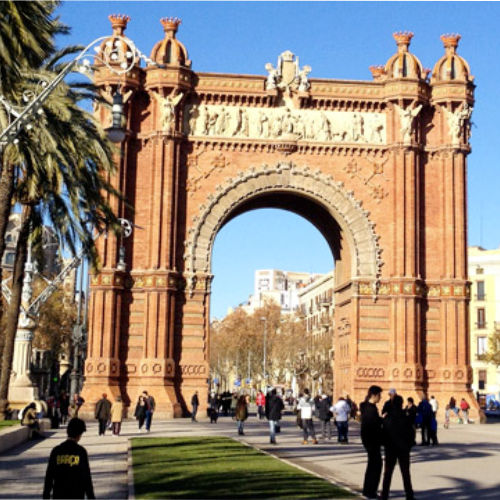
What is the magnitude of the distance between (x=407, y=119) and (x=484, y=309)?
136 feet

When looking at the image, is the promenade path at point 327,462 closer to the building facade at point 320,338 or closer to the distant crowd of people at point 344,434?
the distant crowd of people at point 344,434

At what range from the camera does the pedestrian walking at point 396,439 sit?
14.5m

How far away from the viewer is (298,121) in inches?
1721

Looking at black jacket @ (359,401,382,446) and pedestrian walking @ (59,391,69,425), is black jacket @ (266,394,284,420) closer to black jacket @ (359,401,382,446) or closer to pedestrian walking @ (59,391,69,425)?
black jacket @ (359,401,382,446)

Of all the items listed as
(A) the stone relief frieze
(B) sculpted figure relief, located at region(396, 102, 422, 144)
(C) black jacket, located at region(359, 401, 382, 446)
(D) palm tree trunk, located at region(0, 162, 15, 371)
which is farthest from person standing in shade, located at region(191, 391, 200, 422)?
(C) black jacket, located at region(359, 401, 382, 446)

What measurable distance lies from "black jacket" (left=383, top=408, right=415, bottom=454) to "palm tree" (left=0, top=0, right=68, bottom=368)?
1093 cm

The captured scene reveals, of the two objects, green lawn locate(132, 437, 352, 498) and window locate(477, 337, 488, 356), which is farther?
window locate(477, 337, 488, 356)

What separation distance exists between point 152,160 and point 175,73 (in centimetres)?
402

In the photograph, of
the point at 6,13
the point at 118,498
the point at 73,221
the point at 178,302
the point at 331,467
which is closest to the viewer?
the point at 118,498

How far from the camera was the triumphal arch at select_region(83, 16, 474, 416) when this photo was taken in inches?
1630

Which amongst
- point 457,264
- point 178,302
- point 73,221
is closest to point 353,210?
point 457,264

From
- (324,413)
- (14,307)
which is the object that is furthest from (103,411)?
(324,413)

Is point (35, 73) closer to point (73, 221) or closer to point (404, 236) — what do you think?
point (73, 221)

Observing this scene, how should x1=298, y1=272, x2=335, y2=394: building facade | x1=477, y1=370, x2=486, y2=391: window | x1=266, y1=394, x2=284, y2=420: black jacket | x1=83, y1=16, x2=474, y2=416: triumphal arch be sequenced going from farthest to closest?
x1=298, y1=272, x2=335, y2=394: building facade, x1=477, y1=370, x2=486, y2=391: window, x1=83, y1=16, x2=474, y2=416: triumphal arch, x1=266, y1=394, x2=284, y2=420: black jacket
